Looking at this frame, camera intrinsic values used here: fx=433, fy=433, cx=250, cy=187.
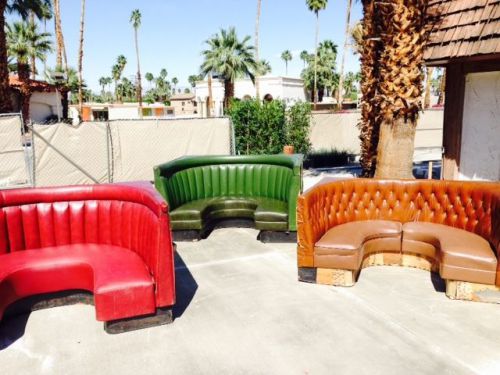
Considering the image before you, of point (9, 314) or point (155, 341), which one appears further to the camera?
point (9, 314)

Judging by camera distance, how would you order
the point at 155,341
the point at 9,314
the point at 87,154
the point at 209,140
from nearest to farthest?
the point at 155,341, the point at 9,314, the point at 87,154, the point at 209,140

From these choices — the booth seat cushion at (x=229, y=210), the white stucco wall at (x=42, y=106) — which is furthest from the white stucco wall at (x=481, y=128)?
the white stucco wall at (x=42, y=106)

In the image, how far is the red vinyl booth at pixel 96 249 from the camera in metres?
4.63

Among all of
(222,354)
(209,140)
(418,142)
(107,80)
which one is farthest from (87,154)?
(107,80)

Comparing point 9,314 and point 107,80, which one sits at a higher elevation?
point 107,80

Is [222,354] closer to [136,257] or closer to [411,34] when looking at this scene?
[136,257]

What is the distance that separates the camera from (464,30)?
766 cm

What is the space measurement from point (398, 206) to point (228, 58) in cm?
3035

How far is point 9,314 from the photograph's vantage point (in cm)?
504

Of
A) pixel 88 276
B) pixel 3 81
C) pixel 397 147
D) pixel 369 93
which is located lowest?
pixel 88 276

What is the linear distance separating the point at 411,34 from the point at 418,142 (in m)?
14.5

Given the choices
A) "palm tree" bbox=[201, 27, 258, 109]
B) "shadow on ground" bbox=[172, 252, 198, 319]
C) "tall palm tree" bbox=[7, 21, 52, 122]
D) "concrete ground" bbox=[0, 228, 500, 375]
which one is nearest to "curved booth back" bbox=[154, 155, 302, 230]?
"shadow on ground" bbox=[172, 252, 198, 319]

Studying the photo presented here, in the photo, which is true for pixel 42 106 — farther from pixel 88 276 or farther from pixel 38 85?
pixel 88 276

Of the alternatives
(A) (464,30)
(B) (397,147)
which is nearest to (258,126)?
(B) (397,147)
